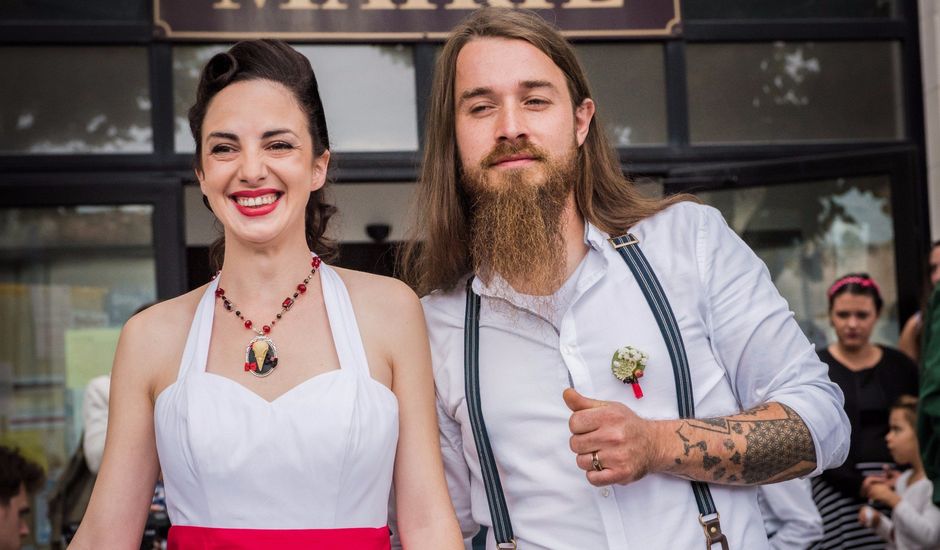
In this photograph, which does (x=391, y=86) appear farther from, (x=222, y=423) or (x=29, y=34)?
(x=222, y=423)

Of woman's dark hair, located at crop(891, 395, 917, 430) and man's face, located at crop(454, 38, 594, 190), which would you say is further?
woman's dark hair, located at crop(891, 395, 917, 430)

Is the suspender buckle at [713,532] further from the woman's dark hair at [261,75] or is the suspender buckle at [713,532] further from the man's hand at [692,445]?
the woman's dark hair at [261,75]

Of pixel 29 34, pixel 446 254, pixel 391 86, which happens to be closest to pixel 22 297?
pixel 29 34

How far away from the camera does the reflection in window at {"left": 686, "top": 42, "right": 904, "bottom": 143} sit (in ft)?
20.1

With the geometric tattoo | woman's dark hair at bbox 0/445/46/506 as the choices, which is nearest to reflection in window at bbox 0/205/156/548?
woman's dark hair at bbox 0/445/46/506

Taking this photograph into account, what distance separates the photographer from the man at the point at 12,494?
14.4 feet

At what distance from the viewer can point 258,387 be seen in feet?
7.95

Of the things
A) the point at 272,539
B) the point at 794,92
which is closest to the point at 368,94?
the point at 794,92

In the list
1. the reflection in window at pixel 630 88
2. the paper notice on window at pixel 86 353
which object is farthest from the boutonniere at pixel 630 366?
the paper notice on window at pixel 86 353

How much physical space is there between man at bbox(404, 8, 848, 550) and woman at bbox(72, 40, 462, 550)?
20 cm

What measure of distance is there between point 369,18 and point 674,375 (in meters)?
3.82

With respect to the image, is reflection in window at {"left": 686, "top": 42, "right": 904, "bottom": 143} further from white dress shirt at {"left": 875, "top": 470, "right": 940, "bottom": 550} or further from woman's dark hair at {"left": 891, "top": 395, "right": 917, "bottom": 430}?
white dress shirt at {"left": 875, "top": 470, "right": 940, "bottom": 550}

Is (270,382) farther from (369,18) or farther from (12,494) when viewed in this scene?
(369,18)

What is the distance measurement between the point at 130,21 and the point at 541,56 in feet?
12.0
